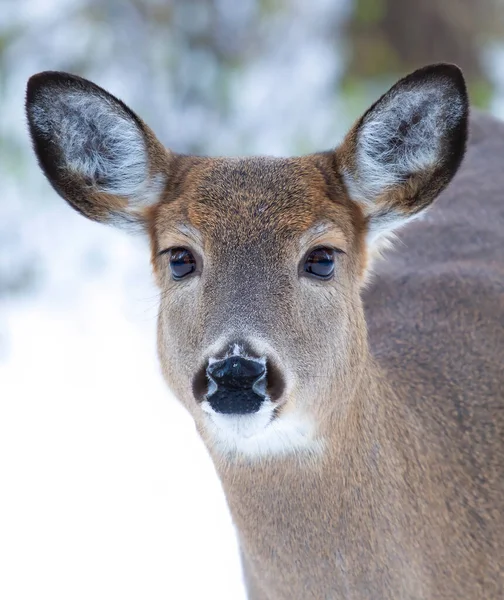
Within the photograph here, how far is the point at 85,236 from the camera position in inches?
318

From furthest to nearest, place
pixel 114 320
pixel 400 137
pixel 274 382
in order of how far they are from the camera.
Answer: pixel 114 320, pixel 400 137, pixel 274 382

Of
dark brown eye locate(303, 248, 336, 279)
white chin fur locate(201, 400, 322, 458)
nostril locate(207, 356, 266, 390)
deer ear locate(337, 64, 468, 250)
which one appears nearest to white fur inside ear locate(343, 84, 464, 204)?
deer ear locate(337, 64, 468, 250)

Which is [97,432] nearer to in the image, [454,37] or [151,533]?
[151,533]

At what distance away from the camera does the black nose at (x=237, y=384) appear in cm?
285

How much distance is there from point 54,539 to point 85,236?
323cm

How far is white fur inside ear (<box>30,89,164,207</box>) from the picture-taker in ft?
11.7

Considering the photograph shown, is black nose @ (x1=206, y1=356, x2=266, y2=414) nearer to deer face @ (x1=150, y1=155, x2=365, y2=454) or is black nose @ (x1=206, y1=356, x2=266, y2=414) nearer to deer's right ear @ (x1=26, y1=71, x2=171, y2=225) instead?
deer face @ (x1=150, y1=155, x2=365, y2=454)

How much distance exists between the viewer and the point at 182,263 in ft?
11.1

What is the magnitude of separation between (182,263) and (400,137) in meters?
0.82

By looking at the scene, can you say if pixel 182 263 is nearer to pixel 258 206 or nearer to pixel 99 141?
pixel 258 206

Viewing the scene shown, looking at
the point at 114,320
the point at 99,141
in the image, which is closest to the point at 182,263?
the point at 99,141

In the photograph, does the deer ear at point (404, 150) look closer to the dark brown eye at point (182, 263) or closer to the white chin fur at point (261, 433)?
the dark brown eye at point (182, 263)

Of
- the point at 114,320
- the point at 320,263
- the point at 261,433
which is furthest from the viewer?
the point at 114,320

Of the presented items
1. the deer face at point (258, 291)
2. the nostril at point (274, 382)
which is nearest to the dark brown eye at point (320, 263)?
the deer face at point (258, 291)
